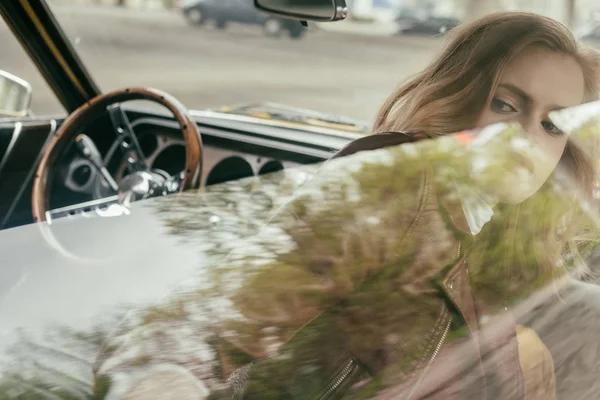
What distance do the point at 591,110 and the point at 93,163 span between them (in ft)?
6.12

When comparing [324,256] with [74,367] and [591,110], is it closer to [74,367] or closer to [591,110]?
[74,367]

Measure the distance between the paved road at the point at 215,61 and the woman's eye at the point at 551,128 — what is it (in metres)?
0.56

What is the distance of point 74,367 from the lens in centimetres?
81

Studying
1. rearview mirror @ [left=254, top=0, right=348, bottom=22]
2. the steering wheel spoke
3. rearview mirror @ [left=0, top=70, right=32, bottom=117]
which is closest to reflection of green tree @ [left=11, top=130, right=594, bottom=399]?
rearview mirror @ [left=254, top=0, right=348, bottom=22]

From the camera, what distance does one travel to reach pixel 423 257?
98cm

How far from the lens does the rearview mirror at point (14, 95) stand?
2.64 m

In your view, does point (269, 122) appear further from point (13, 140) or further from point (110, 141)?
point (13, 140)

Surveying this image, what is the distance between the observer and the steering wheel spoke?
8.14 feet

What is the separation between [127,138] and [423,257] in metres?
1.87

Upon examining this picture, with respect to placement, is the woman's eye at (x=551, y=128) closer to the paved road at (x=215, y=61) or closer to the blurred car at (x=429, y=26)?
the blurred car at (x=429, y=26)

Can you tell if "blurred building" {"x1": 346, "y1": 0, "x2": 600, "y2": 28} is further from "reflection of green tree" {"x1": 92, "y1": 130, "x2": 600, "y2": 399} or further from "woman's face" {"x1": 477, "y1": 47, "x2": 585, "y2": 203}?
"reflection of green tree" {"x1": 92, "y1": 130, "x2": 600, "y2": 399}

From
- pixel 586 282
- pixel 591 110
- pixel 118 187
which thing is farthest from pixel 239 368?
pixel 118 187

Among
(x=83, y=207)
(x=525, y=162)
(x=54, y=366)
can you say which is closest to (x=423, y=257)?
(x=525, y=162)

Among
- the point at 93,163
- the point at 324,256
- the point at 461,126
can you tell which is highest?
the point at 461,126
